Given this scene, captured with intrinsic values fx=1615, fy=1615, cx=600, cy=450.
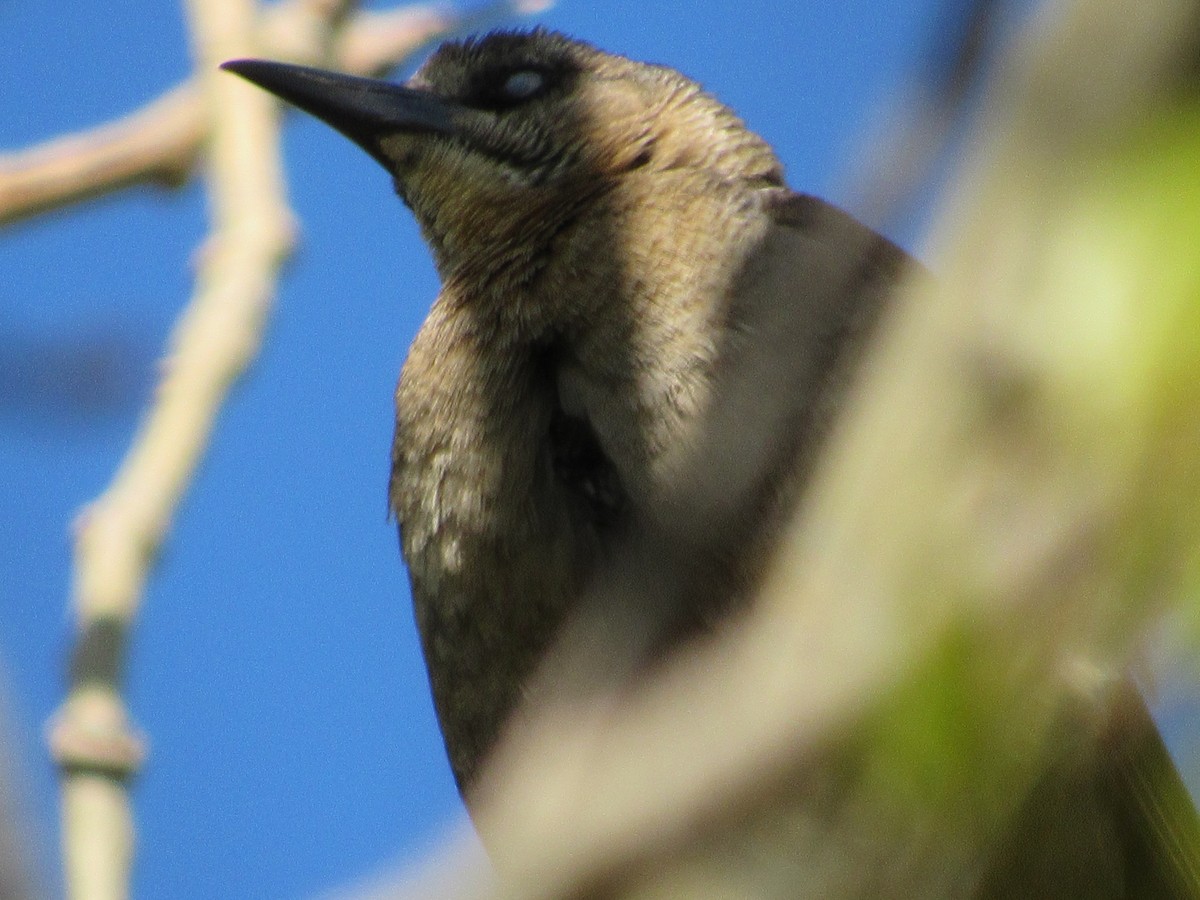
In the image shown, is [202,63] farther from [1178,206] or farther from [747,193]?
[1178,206]

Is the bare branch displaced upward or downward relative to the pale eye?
downward

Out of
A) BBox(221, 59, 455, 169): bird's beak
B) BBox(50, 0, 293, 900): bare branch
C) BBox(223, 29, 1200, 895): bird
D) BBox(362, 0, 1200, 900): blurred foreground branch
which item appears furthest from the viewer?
BBox(221, 59, 455, 169): bird's beak

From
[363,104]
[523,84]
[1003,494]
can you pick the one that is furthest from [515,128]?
[1003,494]

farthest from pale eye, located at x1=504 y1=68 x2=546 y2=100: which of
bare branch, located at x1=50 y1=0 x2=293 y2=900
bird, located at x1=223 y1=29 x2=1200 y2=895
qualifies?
bare branch, located at x1=50 y1=0 x2=293 y2=900

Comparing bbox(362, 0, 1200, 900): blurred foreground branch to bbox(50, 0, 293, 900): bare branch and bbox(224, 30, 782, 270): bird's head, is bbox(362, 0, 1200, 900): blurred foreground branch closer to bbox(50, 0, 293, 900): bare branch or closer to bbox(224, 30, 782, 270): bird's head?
bbox(50, 0, 293, 900): bare branch

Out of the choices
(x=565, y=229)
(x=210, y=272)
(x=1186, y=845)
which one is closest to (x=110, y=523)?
(x=210, y=272)

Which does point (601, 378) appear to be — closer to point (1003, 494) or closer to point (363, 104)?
point (363, 104)

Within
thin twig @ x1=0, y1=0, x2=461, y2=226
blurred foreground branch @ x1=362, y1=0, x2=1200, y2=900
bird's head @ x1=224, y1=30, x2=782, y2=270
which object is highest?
thin twig @ x1=0, y1=0, x2=461, y2=226

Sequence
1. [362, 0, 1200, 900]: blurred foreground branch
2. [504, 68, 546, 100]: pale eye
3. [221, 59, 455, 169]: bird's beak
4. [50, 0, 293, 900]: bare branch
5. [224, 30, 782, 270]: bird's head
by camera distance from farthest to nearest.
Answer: [504, 68, 546, 100]: pale eye, [221, 59, 455, 169]: bird's beak, [224, 30, 782, 270]: bird's head, [50, 0, 293, 900]: bare branch, [362, 0, 1200, 900]: blurred foreground branch
